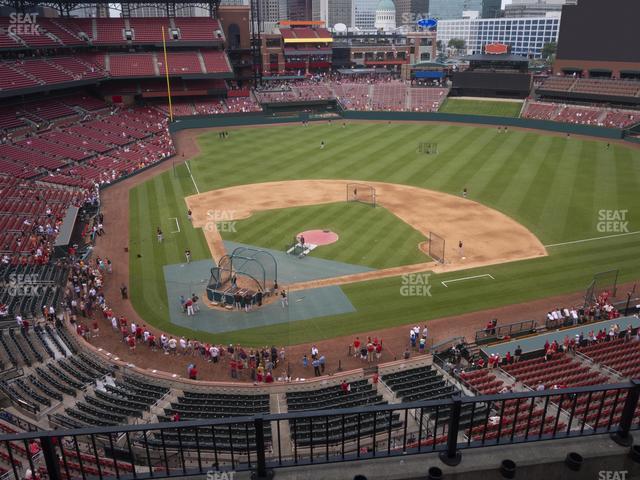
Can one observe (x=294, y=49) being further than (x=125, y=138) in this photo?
Yes

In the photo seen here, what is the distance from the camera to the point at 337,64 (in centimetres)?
13275

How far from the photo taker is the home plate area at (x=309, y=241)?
121 ft

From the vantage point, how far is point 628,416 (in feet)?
22.8

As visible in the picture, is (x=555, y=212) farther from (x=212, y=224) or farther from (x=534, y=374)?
(x=212, y=224)

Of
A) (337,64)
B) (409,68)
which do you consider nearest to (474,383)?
(409,68)

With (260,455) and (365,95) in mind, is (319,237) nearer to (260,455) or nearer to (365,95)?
(260,455)

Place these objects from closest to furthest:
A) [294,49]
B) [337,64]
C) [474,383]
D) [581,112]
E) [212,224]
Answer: [474,383]
[212,224]
[581,112]
[294,49]
[337,64]

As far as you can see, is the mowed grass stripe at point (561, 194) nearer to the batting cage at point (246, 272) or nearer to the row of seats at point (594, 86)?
the batting cage at point (246, 272)

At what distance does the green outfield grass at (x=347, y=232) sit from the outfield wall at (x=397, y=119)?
42.7 meters

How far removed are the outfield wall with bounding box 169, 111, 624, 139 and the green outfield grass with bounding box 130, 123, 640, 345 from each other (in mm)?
4047

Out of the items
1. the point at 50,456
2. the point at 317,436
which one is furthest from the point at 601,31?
the point at 50,456

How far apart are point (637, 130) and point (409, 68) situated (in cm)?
5274

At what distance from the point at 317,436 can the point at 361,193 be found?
34073mm

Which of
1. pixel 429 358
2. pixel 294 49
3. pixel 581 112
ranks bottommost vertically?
pixel 429 358
